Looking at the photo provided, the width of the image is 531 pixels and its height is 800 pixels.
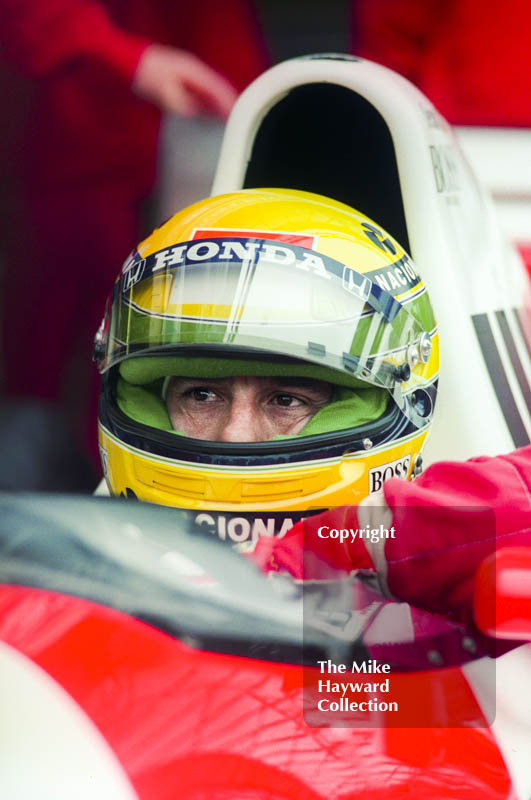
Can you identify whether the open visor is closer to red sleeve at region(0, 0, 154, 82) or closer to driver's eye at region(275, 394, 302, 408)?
driver's eye at region(275, 394, 302, 408)

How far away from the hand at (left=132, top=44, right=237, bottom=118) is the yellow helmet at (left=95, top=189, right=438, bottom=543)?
0.71m

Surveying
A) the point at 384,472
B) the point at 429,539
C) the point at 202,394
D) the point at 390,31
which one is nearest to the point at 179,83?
the point at 390,31

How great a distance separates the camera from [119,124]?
212 cm

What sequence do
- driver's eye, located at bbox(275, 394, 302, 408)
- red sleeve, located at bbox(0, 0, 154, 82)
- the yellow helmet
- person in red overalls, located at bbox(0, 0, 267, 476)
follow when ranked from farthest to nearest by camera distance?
person in red overalls, located at bbox(0, 0, 267, 476)
red sleeve, located at bbox(0, 0, 154, 82)
driver's eye, located at bbox(275, 394, 302, 408)
the yellow helmet

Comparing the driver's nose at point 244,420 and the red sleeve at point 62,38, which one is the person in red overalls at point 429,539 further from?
the red sleeve at point 62,38

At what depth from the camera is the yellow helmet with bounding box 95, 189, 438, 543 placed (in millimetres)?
1151

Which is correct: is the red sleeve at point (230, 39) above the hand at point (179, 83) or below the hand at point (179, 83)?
above

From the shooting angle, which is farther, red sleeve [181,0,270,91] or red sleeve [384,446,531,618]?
red sleeve [181,0,270,91]

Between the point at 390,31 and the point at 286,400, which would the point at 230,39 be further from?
the point at 286,400

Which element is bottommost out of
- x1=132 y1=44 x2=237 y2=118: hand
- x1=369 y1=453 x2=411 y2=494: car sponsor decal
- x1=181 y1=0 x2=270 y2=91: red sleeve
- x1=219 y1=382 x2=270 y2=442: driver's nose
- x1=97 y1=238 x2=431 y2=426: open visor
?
x1=369 y1=453 x2=411 y2=494: car sponsor decal

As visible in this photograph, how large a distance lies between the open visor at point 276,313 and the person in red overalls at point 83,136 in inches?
32.3

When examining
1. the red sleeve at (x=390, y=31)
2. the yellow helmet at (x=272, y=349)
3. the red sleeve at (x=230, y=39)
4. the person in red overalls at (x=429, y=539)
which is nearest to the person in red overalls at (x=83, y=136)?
the red sleeve at (x=230, y=39)

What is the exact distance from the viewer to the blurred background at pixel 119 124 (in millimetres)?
1921

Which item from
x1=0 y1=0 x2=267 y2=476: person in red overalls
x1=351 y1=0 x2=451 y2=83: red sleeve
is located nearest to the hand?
x1=0 y1=0 x2=267 y2=476: person in red overalls
